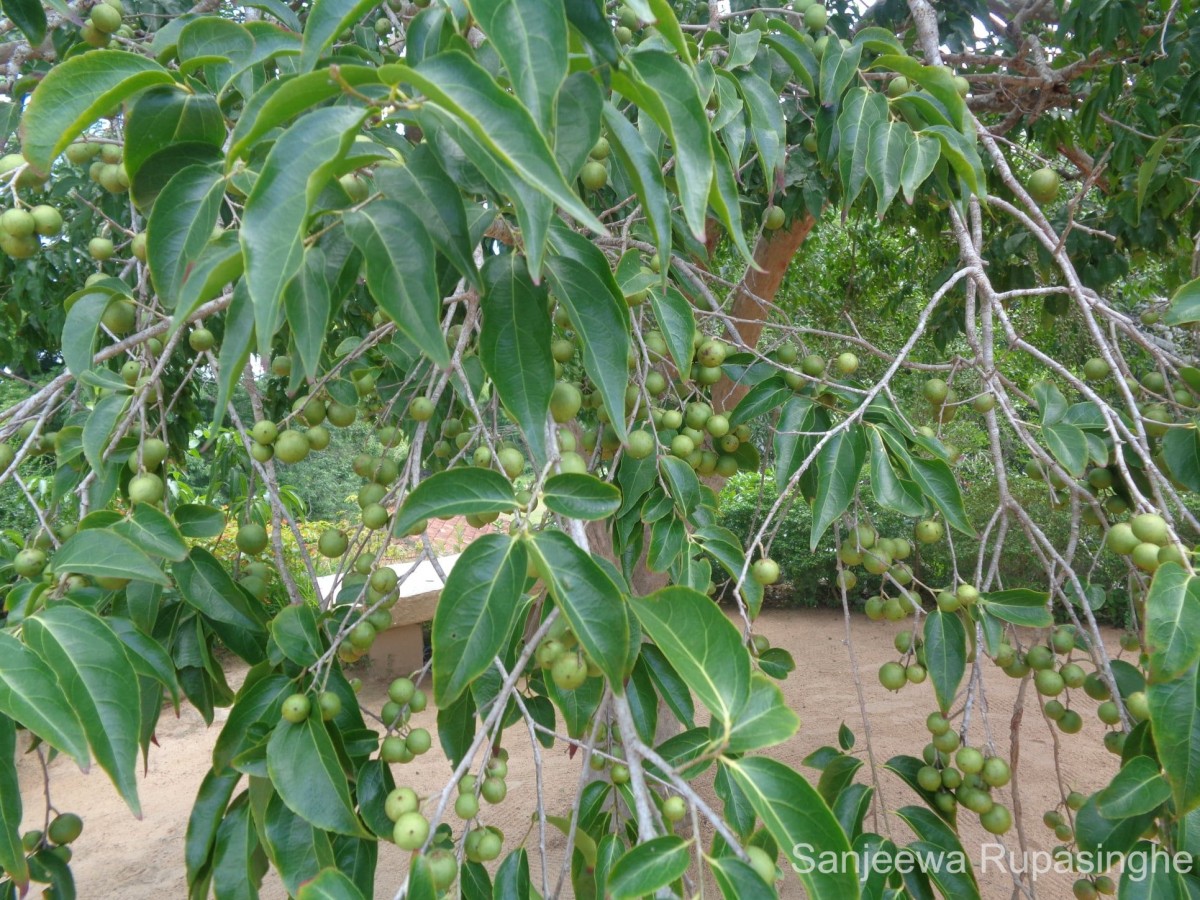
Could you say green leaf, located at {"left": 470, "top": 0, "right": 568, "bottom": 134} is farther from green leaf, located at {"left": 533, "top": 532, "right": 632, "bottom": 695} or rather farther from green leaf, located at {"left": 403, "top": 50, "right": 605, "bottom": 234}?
green leaf, located at {"left": 533, "top": 532, "right": 632, "bottom": 695}

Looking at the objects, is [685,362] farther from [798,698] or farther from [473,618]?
[798,698]

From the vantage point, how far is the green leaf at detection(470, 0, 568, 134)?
1.72 feet

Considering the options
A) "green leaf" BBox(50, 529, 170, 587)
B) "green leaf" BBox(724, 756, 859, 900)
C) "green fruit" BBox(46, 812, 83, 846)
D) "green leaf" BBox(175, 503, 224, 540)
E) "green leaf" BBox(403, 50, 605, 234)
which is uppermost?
"green leaf" BBox(403, 50, 605, 234)

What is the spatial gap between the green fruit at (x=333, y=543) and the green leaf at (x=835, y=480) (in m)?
0.69

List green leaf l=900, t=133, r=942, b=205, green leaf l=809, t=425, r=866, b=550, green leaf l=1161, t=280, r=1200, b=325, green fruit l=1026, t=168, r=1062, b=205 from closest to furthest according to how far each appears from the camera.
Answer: green leaf l=1161, t=280, r=1200, b=325 < green leaf l=809, t=425, r=866, b=550 < green leaf l=900, t=133, r=942, b=205 < green fruit l=1026, t=168, r=1062, b=205

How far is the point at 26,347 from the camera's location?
3.04 metres

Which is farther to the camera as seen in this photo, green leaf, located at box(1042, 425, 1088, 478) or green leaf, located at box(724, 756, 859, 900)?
green leaf, located at box(1042, 425, 1088, 478)

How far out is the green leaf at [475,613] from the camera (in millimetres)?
676

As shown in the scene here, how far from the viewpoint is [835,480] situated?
3.30 feet

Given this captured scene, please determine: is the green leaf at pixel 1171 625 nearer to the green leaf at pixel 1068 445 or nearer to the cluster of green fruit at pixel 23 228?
the green leaf at pixel 1068 445

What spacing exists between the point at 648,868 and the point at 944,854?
21.3 inches

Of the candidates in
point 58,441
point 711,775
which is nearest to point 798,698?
point 711,775

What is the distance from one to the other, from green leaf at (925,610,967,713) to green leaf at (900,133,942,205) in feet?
1.94

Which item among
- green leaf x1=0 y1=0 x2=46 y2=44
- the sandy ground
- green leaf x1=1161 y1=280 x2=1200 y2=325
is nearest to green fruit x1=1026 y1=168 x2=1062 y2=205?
green leaf x1=1161 y1=280 x2=1200 y2=325
